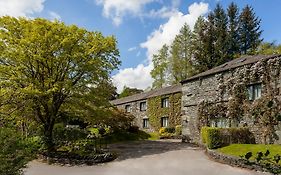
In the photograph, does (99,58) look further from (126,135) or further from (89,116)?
(126,135)

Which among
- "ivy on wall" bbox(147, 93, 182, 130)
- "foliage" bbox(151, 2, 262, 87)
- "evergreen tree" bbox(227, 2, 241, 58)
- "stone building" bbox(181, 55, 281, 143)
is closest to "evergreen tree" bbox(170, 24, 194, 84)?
"foliage" bbox(151, 2, 262, 87)

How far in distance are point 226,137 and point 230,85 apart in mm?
4707

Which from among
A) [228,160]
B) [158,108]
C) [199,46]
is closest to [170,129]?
[158,108]

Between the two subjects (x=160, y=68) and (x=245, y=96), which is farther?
(x=160, y=68)

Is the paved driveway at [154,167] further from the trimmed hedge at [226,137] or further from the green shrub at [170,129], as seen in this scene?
the green shrub at [170,129]

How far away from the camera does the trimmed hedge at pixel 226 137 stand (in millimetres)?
19312

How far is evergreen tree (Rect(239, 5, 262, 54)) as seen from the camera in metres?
51.0

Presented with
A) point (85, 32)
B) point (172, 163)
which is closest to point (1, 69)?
point (85, 32)

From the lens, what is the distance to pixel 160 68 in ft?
171

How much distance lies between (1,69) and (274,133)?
18387 mm

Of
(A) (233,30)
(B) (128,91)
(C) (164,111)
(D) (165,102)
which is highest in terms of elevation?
(A) (233,30)

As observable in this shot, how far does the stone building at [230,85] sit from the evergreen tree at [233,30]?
24618 millimetres

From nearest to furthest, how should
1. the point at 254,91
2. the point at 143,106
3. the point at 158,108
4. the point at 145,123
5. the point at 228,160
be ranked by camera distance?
the point at 228,160 → the point at 254,91 → the point at 158,108 → the point at 145,123 → the point at 143,106

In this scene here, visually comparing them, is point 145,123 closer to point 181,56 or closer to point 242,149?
point 181,56
